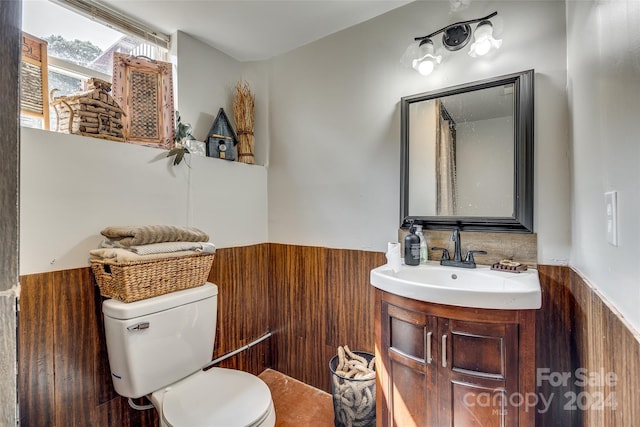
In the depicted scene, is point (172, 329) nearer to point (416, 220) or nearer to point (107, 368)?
point (107, 368)

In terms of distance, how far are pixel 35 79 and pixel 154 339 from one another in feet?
4.19

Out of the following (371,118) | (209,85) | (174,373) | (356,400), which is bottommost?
(356,400)

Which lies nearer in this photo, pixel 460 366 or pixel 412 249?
pixel 460 366

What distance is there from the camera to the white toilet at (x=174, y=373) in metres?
1.17

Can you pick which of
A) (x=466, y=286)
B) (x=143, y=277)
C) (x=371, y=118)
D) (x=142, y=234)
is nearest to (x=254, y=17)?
(x=371, y=118)

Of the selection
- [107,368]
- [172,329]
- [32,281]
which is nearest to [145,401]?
[107,368]

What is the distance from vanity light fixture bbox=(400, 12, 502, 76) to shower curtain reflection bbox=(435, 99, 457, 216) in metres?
0.22

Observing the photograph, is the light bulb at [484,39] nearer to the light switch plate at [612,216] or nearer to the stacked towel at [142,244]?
the light switch plate at [612,216]

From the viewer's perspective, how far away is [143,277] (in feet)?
4.25

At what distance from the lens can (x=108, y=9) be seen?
1.62 meters

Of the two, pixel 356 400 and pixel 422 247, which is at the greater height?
pixel 422 247

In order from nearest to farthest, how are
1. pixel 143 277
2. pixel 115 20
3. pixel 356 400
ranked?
pixel 143 277 → pixel 356 400 → pixel 115 20

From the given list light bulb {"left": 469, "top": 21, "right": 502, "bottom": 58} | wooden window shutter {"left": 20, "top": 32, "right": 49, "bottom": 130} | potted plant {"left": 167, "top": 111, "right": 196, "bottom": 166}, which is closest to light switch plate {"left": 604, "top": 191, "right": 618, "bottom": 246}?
light bulb {"left": 469, "top": 21, "right": 502, "bottom": 58}

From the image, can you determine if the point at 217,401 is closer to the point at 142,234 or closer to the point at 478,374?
the point at 142,234
